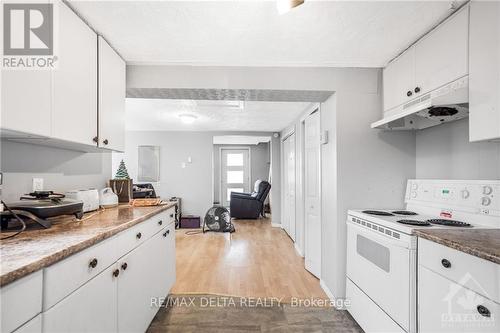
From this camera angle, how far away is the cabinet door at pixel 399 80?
1756 millimetres

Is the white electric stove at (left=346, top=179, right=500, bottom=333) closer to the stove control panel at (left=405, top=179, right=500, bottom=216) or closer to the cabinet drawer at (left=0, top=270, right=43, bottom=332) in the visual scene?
the stove control panel at (left=405, top=179, right=500, bottom=216)

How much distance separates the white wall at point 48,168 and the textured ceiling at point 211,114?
150 cm

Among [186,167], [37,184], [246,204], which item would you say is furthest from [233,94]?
[246,204]

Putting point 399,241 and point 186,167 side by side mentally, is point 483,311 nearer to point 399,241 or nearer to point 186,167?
point 399,241

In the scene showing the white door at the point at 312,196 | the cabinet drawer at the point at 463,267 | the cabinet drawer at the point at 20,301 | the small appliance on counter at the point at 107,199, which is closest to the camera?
the cabinet drawer at the point at 20,301

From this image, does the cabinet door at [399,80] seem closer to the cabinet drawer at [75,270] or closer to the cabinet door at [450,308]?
the cabinet door at [450,308]

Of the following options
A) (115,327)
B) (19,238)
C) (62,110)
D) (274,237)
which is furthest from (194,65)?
(274,237)

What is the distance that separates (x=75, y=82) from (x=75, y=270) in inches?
43.8

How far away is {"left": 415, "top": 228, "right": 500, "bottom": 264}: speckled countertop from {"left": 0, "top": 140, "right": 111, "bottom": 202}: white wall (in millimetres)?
2284

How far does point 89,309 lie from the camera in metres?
0.99

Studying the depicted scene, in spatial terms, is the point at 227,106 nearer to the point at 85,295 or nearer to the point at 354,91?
the point at 354,91

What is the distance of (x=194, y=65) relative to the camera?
2.10 metres

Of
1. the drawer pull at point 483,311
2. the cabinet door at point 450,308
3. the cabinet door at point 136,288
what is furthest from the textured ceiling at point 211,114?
the drawer pull at point 483,311

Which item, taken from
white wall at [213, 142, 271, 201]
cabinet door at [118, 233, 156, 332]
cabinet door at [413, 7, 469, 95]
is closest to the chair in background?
white wall at [213, 142, 271, 201]
